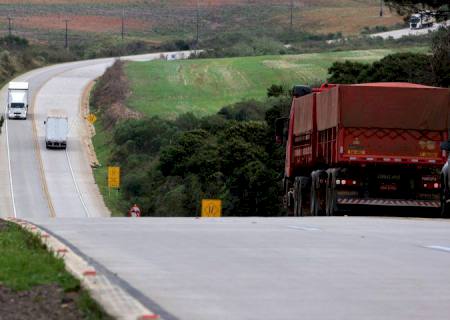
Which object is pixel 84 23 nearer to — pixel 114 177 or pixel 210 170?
pixel 114 177

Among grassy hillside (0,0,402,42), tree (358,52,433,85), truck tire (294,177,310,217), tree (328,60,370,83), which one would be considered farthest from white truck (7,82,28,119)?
grassy hillside (0,0,402,42)

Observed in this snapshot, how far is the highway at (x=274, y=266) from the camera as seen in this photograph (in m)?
11.4

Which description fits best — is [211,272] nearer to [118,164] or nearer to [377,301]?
[377,301]

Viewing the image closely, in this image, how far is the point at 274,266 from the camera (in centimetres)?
1456

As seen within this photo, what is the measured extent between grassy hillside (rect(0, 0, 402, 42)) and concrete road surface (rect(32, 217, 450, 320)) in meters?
154

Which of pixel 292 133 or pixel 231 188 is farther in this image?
pixel 231 188

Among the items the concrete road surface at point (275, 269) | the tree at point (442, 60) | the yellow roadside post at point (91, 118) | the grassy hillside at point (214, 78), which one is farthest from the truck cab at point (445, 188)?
the yellow roadside post at point (91, 118)

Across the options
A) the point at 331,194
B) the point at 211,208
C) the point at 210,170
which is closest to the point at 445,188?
the point at 331,194

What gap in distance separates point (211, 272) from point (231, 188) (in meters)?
48.4

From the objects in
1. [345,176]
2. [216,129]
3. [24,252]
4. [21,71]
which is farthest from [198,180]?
[21,71]

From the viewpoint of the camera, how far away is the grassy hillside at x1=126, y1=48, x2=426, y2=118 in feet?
351

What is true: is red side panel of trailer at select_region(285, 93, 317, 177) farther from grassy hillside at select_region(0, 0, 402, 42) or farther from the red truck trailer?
grassy hillside at select_region(0, 0, 402, 42)

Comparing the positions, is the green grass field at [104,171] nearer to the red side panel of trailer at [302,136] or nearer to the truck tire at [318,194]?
the red side panel of trailer at [302,136]

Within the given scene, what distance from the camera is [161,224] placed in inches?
913
